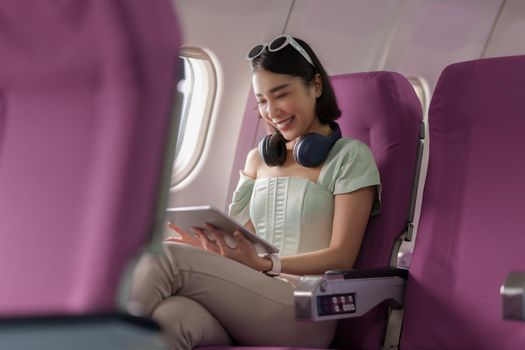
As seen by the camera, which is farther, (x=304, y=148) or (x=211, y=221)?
(x=304, y=148)

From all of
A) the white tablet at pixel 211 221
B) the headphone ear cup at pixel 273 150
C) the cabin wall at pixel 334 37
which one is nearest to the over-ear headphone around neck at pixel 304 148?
the headphone ear cup at pixel 273 150

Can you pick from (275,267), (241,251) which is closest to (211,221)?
(241,251)

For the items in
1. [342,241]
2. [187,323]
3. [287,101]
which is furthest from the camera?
[287,101]

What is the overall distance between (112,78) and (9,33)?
19 centimetres

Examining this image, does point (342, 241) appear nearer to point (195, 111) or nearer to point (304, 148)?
point (304, 148)

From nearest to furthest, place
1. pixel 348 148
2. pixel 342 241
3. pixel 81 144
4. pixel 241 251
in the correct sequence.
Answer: pixel 81 144 → pixel 241 251 → pixel 342 241 → pixel 348 148

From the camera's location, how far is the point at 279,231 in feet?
8.80

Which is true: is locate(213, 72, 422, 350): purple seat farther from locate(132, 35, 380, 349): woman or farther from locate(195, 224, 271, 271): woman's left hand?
locate(195, 224, 271, 271): woman's left hand

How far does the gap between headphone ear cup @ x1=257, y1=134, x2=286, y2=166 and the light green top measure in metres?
0.08

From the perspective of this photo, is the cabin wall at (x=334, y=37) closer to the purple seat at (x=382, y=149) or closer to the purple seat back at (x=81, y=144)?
the purple seat at (x=382, y=149)

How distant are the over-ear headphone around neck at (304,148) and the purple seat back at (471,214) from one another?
35 cm

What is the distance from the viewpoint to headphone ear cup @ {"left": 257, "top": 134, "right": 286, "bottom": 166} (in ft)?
9.13

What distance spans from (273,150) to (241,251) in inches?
21.0

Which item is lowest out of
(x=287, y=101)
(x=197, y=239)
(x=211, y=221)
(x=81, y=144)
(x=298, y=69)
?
(x=197, y=239)
